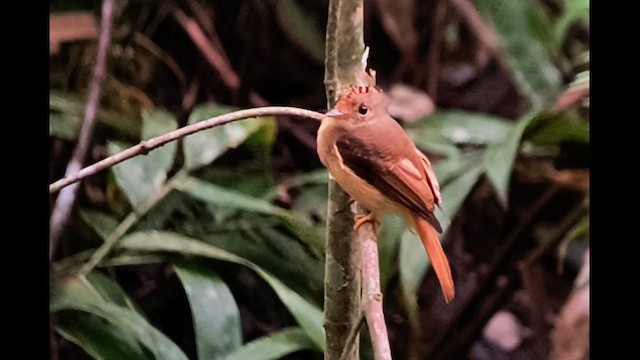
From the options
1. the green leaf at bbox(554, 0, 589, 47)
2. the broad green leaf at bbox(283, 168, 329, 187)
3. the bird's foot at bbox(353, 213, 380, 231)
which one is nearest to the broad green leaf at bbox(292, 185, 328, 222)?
the broad green leaf at bbox(283, 168, 329, 187)

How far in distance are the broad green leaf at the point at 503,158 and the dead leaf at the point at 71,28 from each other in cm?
58

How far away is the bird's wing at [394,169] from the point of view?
0.72 m

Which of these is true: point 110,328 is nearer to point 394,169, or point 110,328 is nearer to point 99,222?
point 99,222

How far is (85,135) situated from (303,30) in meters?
0.55

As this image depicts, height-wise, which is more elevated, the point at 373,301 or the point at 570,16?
the point at 570,16

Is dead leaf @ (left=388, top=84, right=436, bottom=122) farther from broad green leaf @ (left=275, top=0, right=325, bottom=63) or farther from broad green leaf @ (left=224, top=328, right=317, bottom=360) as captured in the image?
broad green leaf @ (left=224, top=328, right=317, bottom=360)

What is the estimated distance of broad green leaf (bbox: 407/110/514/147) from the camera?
126cm

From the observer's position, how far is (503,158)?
1.10 metres

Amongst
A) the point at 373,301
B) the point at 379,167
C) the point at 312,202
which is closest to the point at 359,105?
the point at 379,167

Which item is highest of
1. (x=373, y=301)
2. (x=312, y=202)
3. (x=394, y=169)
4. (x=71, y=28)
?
(x=71, y=28)

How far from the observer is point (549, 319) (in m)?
1.42

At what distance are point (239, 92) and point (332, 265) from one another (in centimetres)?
64

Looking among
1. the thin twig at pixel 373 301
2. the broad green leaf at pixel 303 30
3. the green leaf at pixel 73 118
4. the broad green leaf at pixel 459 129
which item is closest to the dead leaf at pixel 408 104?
the broad green leaf at pixel 459 129
